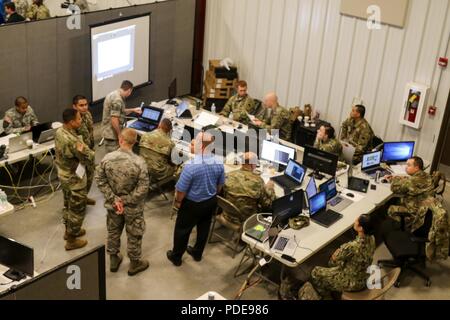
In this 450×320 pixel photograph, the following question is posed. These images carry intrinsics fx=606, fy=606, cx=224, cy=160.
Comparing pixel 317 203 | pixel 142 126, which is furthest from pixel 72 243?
pixel 317 203

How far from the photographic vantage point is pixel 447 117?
333 inches

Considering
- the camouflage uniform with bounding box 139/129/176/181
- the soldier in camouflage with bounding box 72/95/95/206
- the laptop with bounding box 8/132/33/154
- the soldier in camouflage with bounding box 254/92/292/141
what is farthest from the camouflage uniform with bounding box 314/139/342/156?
the laptop with bounding box 8/132/33/154

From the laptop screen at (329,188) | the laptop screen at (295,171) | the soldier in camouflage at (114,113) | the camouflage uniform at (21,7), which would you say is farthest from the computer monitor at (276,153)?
the camouflage uniform at (21,7)

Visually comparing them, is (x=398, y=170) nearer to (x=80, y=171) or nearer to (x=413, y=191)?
(x=413, y=191)

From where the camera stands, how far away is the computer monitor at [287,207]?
6.10 metres

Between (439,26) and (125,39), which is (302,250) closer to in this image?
(439,26)

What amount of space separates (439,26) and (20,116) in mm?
5688

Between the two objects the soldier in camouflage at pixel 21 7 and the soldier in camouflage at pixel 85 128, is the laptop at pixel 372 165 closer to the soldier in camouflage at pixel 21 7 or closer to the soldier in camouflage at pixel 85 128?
the soldier in camouflage at pixel 85 128

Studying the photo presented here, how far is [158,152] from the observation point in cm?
744

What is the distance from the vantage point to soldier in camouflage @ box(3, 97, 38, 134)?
25.7 ft

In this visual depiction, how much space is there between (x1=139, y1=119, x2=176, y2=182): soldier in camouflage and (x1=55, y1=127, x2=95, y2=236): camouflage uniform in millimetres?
816

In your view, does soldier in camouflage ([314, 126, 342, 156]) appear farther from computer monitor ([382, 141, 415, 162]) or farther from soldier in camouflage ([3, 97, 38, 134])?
soldier in camouflage ([3, 97, 38, 134])

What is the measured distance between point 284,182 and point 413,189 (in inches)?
58.6

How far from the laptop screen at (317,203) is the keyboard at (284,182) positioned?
524 mm
